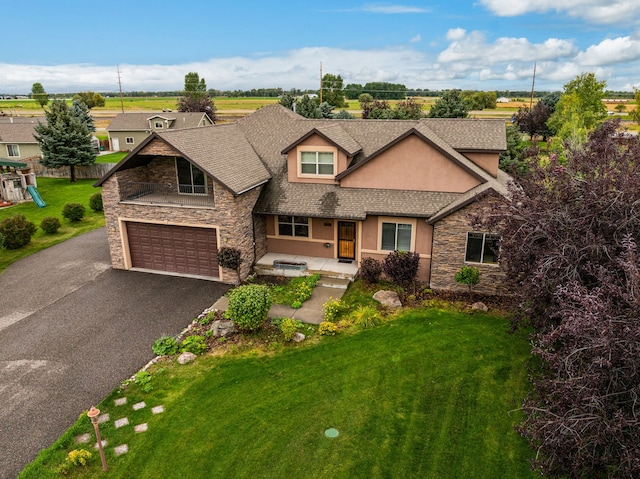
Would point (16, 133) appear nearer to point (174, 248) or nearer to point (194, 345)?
point (174, 248)

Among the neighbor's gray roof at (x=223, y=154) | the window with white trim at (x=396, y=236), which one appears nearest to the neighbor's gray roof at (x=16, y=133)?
the neighbor's gray roof at (x=223, y=154)

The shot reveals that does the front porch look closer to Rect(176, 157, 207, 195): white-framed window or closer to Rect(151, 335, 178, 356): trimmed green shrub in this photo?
Rect(176, 157, 207, 195): white-framed window

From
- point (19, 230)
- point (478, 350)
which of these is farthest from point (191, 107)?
point (478, 350)

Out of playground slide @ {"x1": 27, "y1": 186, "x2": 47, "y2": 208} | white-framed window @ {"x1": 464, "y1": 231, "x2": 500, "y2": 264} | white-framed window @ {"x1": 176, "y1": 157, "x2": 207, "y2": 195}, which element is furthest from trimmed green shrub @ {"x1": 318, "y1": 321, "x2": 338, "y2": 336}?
playground slide @ {"x1": 27, "y1": 186, "x2": 47, "y2": 208}

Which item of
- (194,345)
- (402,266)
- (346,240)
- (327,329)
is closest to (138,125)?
(346,240)

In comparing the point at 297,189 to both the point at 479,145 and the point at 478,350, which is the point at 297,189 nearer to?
the point at 479,145

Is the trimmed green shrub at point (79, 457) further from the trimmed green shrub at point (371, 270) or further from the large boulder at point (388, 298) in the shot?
the trimmed green shrub at point (371, 270)
